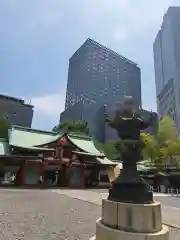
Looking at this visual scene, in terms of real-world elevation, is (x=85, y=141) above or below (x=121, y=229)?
above

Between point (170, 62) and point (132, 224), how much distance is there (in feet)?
282

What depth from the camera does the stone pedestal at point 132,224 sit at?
179 inches

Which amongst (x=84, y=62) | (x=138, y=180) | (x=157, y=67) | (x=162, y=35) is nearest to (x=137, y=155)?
(x=138, y=180)

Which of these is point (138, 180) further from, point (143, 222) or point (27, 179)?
point (27, 179)

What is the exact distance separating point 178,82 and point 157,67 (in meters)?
29.4

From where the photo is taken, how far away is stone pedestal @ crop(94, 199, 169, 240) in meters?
4.55

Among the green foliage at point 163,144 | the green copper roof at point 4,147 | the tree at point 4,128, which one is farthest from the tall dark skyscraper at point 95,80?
the green copper roof at point 4,147

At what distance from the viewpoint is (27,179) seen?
24656mm

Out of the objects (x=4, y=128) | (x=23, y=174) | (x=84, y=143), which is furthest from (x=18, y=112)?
(x=23, y=174)

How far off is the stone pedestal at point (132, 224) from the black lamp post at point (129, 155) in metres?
0.23

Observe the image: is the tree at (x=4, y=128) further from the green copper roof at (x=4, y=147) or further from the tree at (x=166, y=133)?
the tree at (x=166, y=133)

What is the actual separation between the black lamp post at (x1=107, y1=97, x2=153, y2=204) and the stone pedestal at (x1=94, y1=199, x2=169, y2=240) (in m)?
0.23

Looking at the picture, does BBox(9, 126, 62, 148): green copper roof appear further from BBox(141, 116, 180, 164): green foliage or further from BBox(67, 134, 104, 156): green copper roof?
BBox(141, 116, 180, 164): green foliage

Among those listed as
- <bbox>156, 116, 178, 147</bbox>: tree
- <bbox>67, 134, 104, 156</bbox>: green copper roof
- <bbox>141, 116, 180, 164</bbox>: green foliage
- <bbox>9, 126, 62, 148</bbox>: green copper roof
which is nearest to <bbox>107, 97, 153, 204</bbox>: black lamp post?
<bbox>9, 126, 62, 148</bbox>: green copper roof
